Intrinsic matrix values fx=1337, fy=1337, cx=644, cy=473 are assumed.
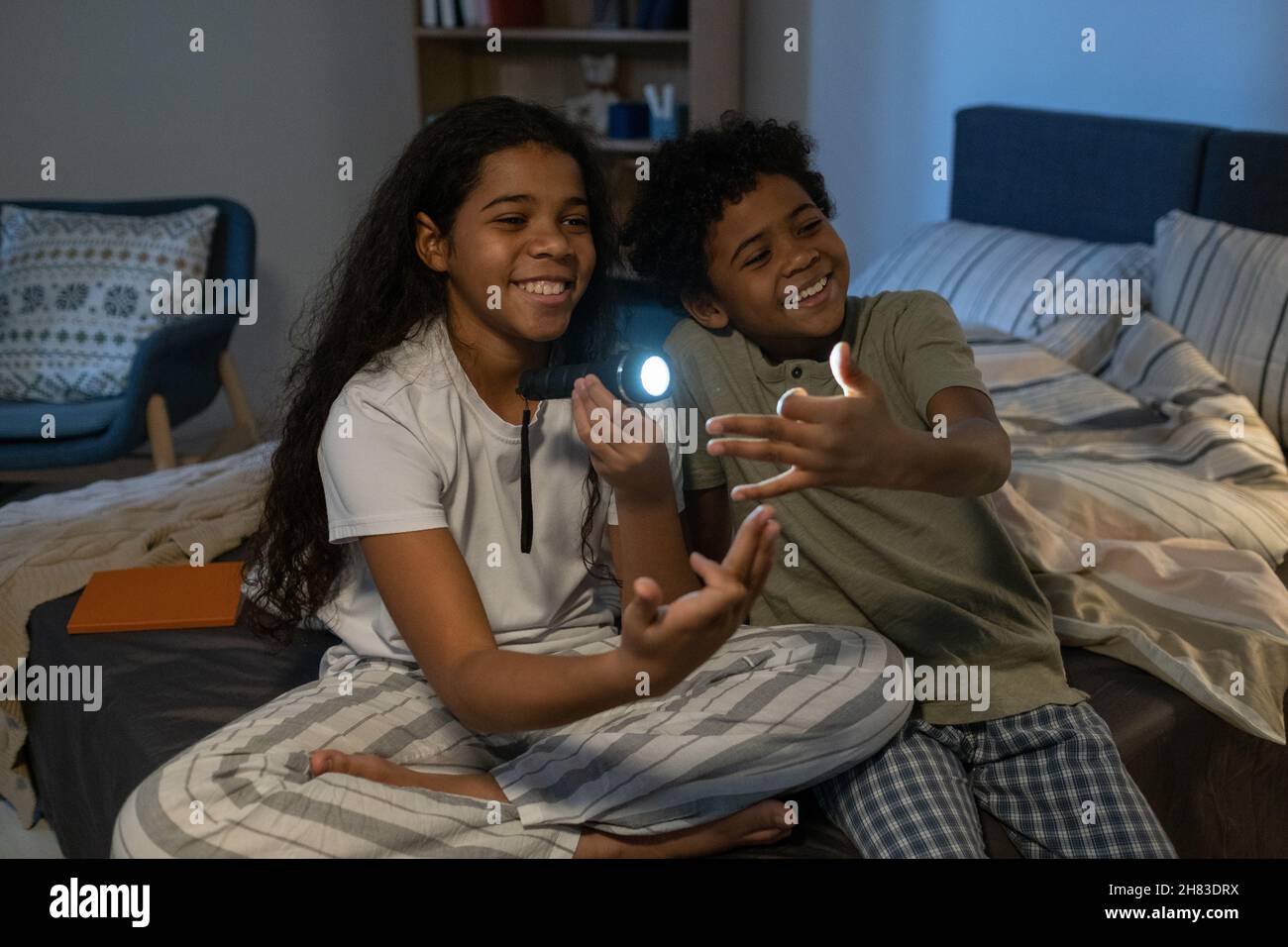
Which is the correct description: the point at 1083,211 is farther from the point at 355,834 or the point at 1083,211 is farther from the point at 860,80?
the point at 355,834

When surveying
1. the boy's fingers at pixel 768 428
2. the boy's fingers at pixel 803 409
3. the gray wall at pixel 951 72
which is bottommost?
the boy's fingers at pixel 768 428

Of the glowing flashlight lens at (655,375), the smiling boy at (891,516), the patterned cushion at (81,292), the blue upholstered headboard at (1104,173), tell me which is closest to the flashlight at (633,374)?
the glowing flashlight lens at (655,375)

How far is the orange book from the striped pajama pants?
1.28 feet

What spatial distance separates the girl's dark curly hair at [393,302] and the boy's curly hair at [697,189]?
6cm

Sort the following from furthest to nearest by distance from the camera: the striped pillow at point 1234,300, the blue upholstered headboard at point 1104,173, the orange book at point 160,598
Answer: the blue upholstered headboard at point 1104,173
the striped pillow at point 1234,300
the orange book at point 160,598

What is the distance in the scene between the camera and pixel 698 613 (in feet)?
3.02

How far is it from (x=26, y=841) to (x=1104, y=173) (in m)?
2.21

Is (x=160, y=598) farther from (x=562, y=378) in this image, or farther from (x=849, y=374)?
(x=849, y=374)

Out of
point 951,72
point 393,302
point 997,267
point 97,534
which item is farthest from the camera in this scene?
point 951,72

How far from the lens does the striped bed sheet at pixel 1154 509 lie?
4.83 feet

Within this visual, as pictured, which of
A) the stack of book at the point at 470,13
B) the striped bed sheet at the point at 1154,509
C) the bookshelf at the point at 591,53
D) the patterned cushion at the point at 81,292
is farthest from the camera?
the stack of book at the point at 470,13

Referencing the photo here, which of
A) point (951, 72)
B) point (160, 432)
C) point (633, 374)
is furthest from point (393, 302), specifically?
point (951, 72)

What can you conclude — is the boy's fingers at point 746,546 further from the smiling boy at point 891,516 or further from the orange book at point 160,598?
the orange book at point 160,598
